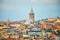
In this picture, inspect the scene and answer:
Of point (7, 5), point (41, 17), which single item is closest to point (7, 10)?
point (7, 5)

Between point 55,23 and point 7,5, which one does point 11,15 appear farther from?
point 55,23

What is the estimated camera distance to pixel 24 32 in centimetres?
266

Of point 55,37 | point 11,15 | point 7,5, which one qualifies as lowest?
point 55,37

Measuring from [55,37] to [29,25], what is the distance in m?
0.48

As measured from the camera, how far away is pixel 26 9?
2.71 meters

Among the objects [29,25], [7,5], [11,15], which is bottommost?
[29,25]

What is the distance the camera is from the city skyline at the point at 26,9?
271cm

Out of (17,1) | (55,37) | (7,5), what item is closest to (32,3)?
Result: (17,1)

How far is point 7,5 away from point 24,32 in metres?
0.55

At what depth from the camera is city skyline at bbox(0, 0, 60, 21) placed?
2705 mm

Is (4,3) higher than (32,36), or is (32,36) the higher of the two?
(4,3)

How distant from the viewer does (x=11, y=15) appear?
271 cm

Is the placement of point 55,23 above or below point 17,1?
below

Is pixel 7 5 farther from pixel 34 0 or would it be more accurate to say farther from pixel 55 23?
pixel 55 23
